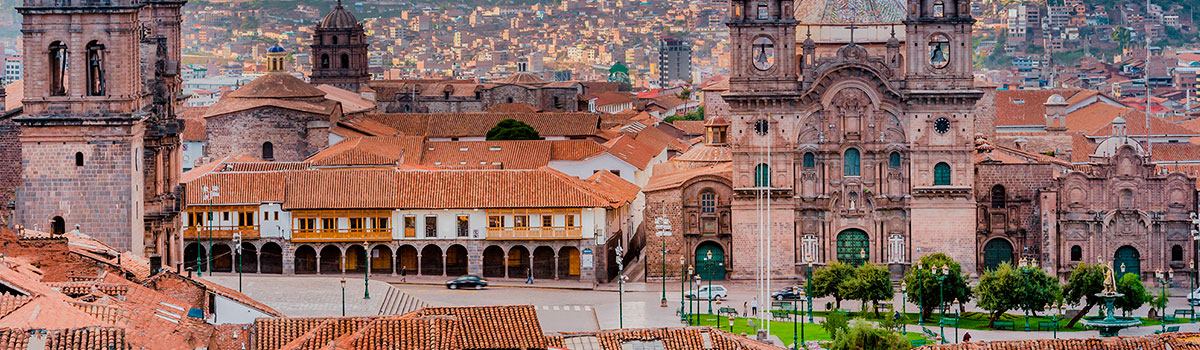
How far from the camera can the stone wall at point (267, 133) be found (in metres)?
126

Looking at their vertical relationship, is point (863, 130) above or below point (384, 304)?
above

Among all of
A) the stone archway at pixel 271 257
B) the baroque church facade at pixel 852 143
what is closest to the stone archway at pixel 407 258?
the stone archway at pixel 271 257

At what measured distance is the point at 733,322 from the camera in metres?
78.3

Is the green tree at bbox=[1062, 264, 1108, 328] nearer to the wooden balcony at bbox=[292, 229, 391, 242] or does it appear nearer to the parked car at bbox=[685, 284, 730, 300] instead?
the parked car at bbox=[685, 284, 730, 300]

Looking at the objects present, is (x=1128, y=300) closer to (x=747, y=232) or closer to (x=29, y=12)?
(x=747, y=232)

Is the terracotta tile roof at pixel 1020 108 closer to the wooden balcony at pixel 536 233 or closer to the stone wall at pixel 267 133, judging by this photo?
the stone wall at pixel 267 133

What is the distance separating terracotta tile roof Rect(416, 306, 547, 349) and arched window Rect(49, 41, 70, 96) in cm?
2176

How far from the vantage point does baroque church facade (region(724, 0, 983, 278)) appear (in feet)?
308

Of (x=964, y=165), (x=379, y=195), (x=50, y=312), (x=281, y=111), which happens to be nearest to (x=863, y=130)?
(x=964, y=165)

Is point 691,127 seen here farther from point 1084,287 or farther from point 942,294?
point 942,294

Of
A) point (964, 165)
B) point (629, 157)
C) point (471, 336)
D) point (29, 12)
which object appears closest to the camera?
point (471, 336)

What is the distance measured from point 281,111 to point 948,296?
50706 mm

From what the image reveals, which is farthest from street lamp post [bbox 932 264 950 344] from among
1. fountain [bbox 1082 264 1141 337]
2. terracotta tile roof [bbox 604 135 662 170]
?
terracotta tile roof [bbox 604 135 662 170]

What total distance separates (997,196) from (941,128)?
13.2ft
